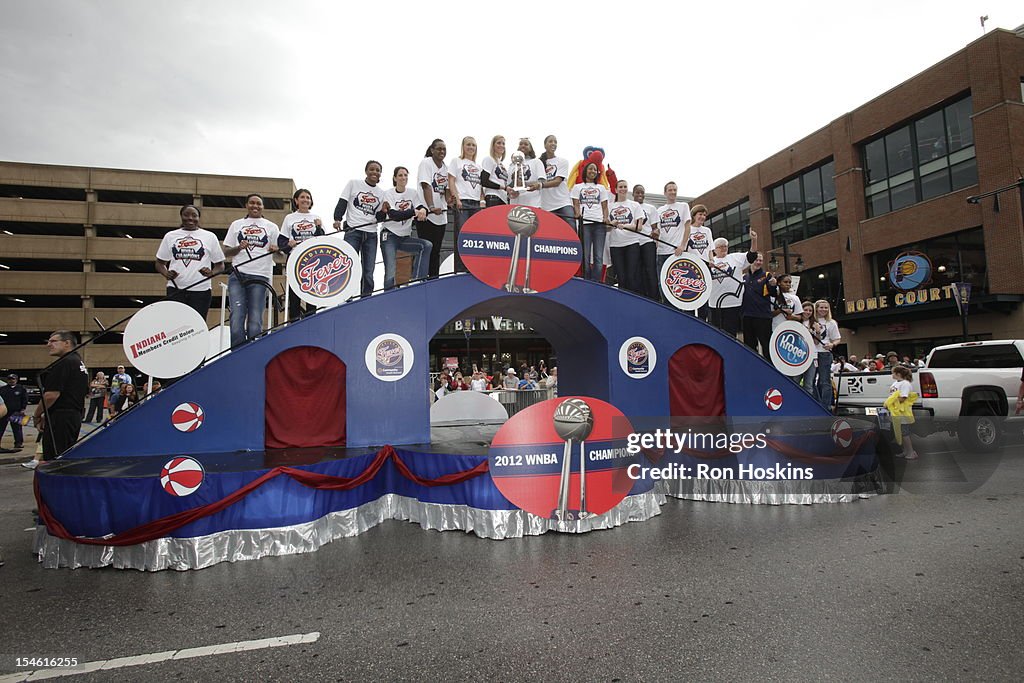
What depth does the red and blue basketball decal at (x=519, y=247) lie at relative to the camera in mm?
7734

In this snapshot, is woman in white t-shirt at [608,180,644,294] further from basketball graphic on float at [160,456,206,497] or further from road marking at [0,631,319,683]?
road marking at [0,631,319,683]

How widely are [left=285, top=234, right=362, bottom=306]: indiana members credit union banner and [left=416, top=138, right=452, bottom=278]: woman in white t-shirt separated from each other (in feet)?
4.28

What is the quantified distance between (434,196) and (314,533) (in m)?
5.04

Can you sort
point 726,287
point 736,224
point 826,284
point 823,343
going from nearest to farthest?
point 726,287 → point 823,343 → point 826,284 → point 736,224

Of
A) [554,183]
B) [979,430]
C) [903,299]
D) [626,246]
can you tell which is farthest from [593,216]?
[903,299]

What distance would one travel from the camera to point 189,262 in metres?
7.34

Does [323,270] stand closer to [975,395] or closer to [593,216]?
[593,216]

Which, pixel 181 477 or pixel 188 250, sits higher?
pixel 188 250

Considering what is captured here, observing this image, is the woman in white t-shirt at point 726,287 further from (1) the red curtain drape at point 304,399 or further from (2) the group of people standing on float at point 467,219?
(1) the red curtain drape at point 304,399

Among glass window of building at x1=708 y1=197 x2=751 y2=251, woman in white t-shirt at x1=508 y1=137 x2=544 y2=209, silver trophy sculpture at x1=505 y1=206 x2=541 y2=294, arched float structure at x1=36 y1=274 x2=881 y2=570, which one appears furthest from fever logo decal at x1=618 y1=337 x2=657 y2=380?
glass window of building at x1=708 y1=197 x2=751 y2=251

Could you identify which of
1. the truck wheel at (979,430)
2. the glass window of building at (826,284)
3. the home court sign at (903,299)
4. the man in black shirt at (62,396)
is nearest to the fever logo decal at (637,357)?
the truck wheel at (979,430)

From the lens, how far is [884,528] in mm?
5934

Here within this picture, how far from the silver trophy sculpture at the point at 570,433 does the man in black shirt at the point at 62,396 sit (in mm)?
5576

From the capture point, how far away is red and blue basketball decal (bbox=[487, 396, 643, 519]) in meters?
4.99
